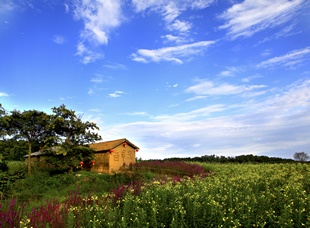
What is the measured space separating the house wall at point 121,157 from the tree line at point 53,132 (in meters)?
2.57

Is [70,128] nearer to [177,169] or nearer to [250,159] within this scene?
[177,169]

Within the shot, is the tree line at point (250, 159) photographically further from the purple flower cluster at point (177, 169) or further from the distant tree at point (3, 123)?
the distant tree at point (3, 123)

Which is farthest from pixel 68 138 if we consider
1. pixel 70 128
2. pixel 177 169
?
pixel 177 169

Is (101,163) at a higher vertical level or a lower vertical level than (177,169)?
higher

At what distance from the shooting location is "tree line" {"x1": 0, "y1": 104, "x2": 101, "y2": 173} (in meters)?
24.0

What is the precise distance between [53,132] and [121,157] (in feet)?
22.6

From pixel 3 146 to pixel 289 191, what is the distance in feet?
78.6

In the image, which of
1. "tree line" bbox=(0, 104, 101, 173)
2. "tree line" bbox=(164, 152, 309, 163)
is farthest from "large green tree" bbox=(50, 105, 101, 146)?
"tree line" bbox=(164, 152, 309, 163)

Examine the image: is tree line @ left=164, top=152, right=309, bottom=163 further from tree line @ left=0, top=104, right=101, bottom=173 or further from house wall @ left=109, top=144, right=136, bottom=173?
tree line @ left=0, top=104, right=101, bottom=173

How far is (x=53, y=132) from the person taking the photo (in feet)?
82.0

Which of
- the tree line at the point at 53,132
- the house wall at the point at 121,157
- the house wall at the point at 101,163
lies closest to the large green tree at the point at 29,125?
the tree line at the point at 53,132

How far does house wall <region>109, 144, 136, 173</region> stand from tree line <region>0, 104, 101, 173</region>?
8.42 feet

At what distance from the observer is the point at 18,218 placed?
5875mm

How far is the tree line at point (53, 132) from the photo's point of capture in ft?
78.7
